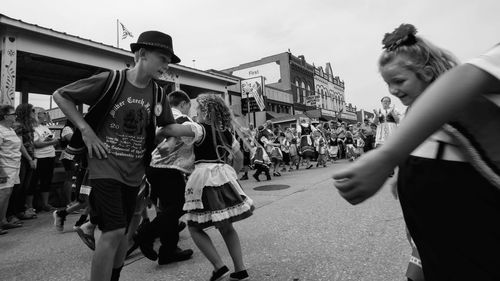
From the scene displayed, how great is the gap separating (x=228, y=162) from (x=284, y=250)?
1.11 m

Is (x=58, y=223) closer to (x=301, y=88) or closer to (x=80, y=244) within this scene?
(x=80, y=244)

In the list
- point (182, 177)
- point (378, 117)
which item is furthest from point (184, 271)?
point (378, 117)

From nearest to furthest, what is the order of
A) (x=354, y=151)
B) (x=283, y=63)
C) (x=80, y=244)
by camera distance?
(x=80, y=244) < (x=354, y=151) < (x=283, y=63)

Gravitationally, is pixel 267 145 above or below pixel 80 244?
above

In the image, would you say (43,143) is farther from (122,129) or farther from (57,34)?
(57,34)

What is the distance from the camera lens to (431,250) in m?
0.97

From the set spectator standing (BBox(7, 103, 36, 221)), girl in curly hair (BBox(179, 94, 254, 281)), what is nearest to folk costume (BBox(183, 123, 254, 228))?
girl in curly hair (BBox(179, 94, 254, 281))

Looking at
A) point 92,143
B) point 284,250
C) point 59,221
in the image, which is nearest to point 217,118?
point 92,143

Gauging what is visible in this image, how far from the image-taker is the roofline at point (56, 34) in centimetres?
829

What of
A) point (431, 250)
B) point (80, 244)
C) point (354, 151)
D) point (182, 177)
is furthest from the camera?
point (354, 151)

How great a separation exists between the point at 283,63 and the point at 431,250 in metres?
42.1

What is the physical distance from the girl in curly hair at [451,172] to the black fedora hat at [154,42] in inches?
71.0

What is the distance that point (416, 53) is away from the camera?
48.1 inches

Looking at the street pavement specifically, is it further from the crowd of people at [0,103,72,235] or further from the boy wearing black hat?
the boy wearing black hat
